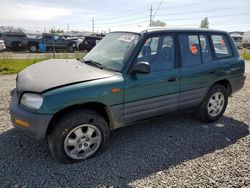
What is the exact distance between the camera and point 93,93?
9.89ft

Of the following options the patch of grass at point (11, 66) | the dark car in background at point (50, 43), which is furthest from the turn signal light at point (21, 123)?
the dark car in background at point (50, 43)

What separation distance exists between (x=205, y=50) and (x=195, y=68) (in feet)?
1.62

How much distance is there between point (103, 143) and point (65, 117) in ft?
2.35

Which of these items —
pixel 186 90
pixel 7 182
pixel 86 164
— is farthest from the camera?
pixel 186 90

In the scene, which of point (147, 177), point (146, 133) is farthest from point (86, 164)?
point (146, 133)

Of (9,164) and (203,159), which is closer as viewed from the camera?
(9,164)

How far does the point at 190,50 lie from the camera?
4.05m

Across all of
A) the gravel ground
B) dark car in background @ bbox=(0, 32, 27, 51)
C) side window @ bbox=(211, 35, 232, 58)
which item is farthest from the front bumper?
dark car in background @ bbox=(0, 32, 27, 51)

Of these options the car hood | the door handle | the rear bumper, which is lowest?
the rear bumper

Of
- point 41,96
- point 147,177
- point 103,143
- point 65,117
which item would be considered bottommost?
point 147,177

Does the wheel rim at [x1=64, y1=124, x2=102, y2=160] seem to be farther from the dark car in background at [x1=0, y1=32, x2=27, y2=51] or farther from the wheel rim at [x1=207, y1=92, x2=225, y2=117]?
the dark car in background at [x1=0, y1=32, x2=27, y2=51]

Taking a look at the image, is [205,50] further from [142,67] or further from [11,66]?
[11,66]

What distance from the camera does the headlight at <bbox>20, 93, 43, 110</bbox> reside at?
9.21ft

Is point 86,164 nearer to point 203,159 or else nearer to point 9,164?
point 9,164
